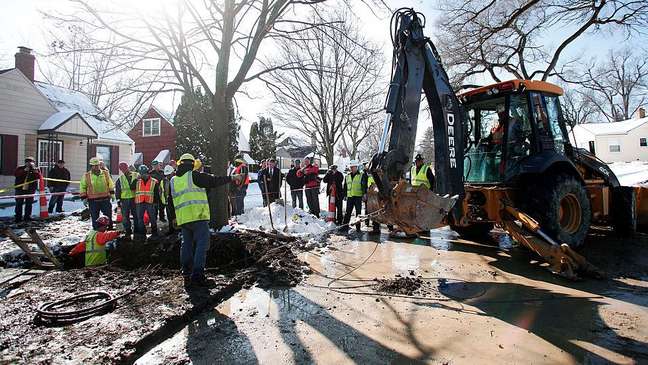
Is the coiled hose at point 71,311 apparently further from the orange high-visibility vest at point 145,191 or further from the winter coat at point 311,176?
the winter coat at point 311,176

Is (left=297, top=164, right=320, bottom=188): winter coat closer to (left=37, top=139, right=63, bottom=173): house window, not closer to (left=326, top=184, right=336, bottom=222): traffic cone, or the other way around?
(left=326, top=184, right=336, bottom=222): traffic cone

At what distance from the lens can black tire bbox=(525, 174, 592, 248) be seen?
20.1 ft

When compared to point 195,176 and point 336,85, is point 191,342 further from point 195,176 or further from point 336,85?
point 336,85

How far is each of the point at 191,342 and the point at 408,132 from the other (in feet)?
12.6

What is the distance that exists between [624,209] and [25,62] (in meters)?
23.8

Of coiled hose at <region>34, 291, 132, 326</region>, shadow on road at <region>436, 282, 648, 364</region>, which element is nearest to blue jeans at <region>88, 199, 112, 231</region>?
coiled hose at <region>34, 291, 132, 326</region>

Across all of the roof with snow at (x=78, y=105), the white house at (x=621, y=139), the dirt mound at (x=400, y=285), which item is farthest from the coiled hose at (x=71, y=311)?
the white house at (x=621, y=139)

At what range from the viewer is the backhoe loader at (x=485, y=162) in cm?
538

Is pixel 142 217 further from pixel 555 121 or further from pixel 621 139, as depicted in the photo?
pixel 621 139

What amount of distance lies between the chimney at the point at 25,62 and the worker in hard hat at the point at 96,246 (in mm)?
16089

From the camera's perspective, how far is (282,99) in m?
10.7

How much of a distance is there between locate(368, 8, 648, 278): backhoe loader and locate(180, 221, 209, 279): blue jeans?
2.40 metres

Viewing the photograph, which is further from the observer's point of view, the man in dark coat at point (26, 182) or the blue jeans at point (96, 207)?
the man in dark coat at point (26, 182)

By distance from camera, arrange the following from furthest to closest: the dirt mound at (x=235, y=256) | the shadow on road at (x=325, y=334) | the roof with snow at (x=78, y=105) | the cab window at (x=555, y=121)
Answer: the roof with snow at (x=78, y=105) < the cab window at (x=555, y=121) < the dirt mound at (x=235, y=256) < the shadow on road at (x=325, y=334)
